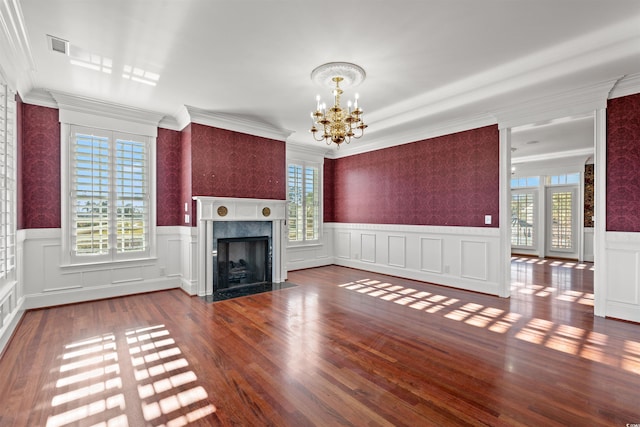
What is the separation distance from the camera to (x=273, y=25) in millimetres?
2838

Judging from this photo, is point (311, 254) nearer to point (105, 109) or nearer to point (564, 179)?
point (105, 109)

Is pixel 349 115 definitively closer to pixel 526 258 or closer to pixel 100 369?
pixel 100 369

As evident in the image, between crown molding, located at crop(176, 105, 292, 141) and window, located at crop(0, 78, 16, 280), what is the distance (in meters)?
1.99

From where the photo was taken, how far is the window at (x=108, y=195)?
4516 mm

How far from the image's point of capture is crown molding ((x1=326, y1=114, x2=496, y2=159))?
5.10m

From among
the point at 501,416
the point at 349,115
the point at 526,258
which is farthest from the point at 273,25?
the point at 526,258

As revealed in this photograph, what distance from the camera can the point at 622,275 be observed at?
3799 mm

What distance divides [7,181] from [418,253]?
593 cm

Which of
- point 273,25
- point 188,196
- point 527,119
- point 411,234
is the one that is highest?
point 273,25

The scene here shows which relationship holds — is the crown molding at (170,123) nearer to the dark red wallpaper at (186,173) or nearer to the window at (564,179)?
the dark red wallpaper at (186,173)

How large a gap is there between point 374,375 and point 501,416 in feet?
2.90

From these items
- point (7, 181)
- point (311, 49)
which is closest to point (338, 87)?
point (311, 49)

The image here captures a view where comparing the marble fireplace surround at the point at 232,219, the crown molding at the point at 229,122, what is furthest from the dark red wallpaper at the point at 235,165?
the marble fireplace surround at the point at 232,219

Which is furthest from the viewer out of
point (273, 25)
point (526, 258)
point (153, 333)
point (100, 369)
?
point (526, 258)
